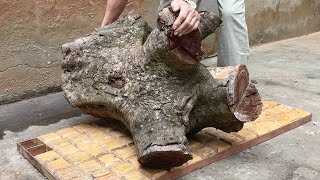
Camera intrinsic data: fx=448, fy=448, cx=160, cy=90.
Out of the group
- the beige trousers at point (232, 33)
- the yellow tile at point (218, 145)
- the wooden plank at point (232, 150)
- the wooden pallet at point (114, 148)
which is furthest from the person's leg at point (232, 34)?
the yellow tile at point (218, 145)

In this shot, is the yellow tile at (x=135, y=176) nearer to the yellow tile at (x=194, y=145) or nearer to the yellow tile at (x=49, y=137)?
the yellow tile at (x=194, y=145)

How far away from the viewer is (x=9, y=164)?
1.99m

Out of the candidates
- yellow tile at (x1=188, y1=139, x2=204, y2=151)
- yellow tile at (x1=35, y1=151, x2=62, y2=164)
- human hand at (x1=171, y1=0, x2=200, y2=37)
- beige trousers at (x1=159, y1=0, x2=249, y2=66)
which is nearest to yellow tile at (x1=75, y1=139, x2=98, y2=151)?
yellow tile at (x1=35, y1=151, x2=62, y2=164)

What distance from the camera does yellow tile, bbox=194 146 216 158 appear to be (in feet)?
6.42

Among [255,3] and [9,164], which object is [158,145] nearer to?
[9,164]

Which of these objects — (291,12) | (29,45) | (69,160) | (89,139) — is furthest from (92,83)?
(291,12)

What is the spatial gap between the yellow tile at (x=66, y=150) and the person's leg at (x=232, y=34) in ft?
3.27

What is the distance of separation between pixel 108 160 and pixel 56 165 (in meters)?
0.22

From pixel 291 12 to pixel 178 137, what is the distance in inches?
129

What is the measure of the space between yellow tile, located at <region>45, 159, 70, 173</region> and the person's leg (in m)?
1.10

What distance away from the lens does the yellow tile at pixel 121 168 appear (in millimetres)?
1799

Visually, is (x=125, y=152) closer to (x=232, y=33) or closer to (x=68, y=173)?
(x=68, y=173)

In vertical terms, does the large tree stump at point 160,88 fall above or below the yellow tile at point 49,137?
above

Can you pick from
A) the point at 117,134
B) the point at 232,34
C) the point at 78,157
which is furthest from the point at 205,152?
the point at 232,34
